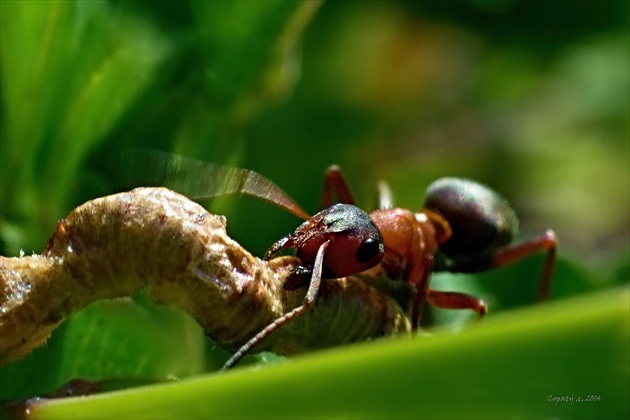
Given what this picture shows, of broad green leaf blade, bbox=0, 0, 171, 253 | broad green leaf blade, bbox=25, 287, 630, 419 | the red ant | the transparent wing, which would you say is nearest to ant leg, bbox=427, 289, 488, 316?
the red ant

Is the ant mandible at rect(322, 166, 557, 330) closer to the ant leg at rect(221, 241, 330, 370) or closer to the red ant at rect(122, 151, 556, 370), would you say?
→ the red ant at rect(122, 151, 556, 370)

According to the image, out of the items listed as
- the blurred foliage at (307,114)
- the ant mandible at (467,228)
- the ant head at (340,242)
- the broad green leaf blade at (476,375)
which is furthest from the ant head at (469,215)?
the broad green leaf blade at (476,375)

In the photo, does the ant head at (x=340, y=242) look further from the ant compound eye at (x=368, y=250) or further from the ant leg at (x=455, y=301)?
the ant leg at (x=455, y=301)

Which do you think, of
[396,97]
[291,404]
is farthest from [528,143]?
[291,404]

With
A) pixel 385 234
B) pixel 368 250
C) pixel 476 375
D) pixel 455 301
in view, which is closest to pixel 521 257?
pixel 455 301

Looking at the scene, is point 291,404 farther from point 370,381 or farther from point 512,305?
point 512,305

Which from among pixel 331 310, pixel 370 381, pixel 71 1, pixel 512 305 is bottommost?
pixel 512 305

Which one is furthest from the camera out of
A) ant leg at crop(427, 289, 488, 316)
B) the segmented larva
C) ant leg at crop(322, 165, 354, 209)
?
ant leg at crop(322, 165, 354, 209)
